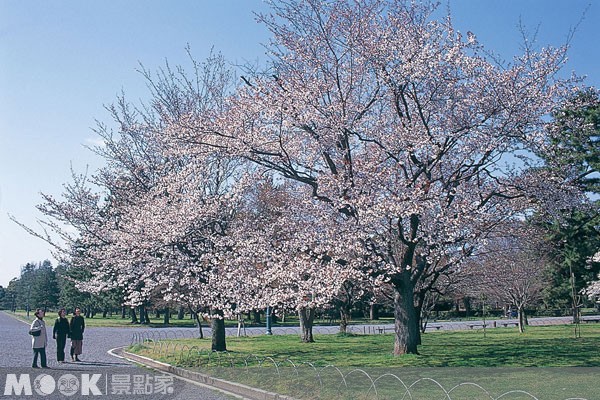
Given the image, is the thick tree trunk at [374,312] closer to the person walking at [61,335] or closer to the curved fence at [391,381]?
the person walking at [61,335]

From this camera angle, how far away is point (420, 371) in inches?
554

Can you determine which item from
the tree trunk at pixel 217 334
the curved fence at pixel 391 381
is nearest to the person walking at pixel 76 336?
the curved fence at pixel 391 381

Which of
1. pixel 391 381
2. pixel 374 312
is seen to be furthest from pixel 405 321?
pixel 374 312

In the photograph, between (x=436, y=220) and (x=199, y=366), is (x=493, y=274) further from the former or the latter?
(x=199, y=366)

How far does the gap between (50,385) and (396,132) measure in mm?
10911

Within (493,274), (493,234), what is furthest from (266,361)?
(493,274)

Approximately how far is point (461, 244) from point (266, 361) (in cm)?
681

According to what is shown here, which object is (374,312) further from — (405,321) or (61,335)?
(61,335)

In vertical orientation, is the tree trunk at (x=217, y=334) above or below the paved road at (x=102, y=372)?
above

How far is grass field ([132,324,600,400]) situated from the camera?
10617mm

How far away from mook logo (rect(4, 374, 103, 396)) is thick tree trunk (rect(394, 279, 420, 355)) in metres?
8.61

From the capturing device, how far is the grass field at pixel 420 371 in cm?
1062

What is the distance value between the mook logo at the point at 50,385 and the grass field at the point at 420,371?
9.61 feet

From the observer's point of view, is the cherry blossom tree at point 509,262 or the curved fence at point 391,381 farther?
the cherry blossom tree at point 509,262
